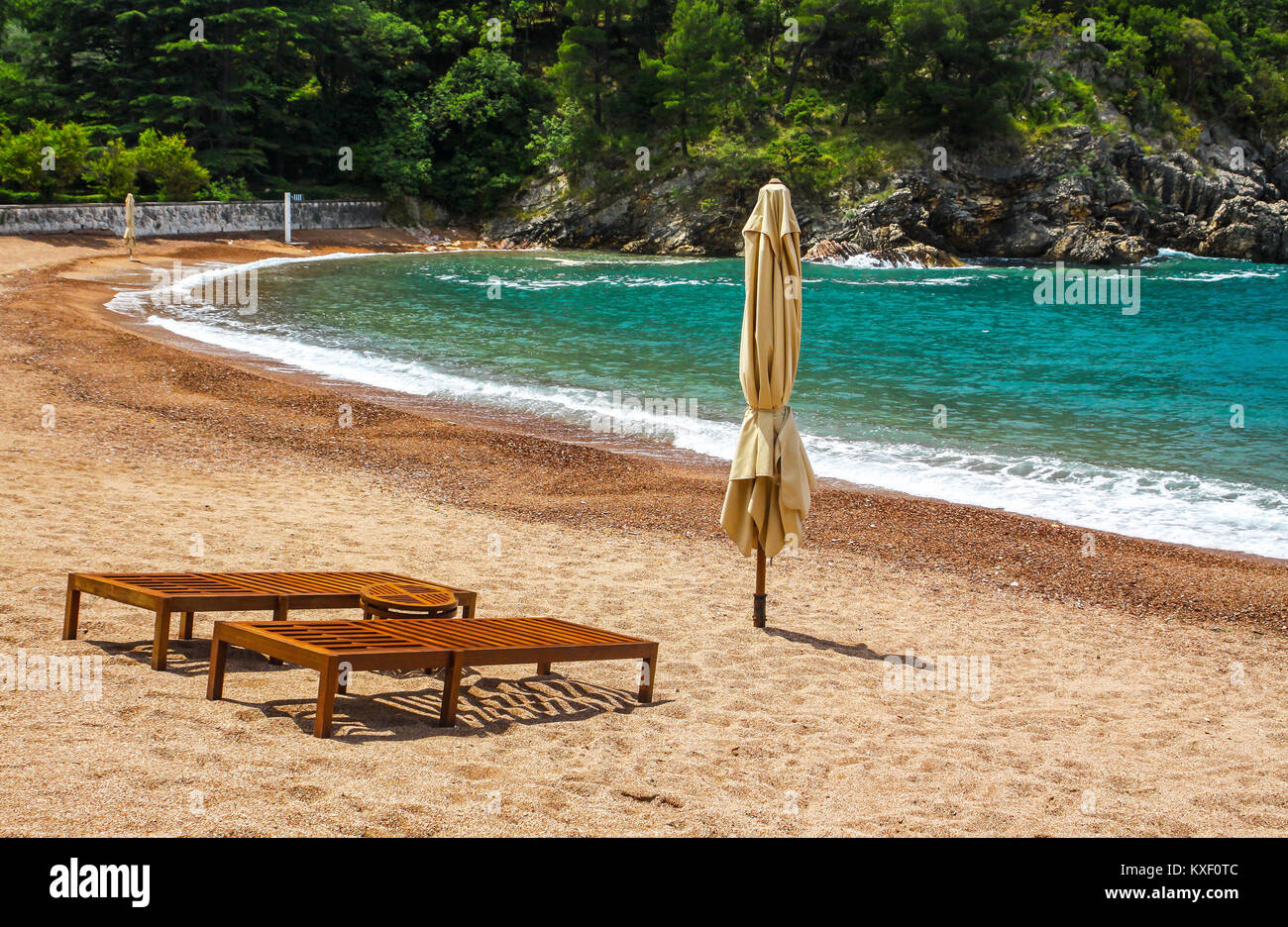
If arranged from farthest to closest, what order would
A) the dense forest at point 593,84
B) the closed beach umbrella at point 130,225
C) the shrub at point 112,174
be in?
the dense forest at point 593,84, the shrub at point 112,174, the closed beach umbrella at point 130,225

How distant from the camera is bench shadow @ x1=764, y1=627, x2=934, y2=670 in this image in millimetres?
8164

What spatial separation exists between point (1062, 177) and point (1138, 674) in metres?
58.0

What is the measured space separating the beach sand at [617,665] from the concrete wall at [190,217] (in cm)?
3082

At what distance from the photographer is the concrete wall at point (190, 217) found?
41.9 metres

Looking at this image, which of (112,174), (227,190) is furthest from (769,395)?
(227,190)

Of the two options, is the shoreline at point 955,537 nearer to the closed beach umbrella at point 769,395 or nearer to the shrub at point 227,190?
the closed beach umbrella at point 769,395

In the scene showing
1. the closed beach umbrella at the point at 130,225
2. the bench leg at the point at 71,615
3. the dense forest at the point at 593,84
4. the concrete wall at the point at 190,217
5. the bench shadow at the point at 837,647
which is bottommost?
the bench shadow at the point at 837,647

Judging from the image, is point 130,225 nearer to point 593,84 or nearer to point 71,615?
point 593,84

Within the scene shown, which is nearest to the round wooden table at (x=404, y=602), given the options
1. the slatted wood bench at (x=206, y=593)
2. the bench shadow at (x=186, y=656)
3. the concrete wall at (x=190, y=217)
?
the slatted wood bench at (x=206, y=593)

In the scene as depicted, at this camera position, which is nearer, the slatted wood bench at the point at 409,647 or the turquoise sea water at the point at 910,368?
the slatted wood bench at the point at 409,647

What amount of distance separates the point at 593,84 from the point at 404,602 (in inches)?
2394

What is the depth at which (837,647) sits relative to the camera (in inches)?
330
